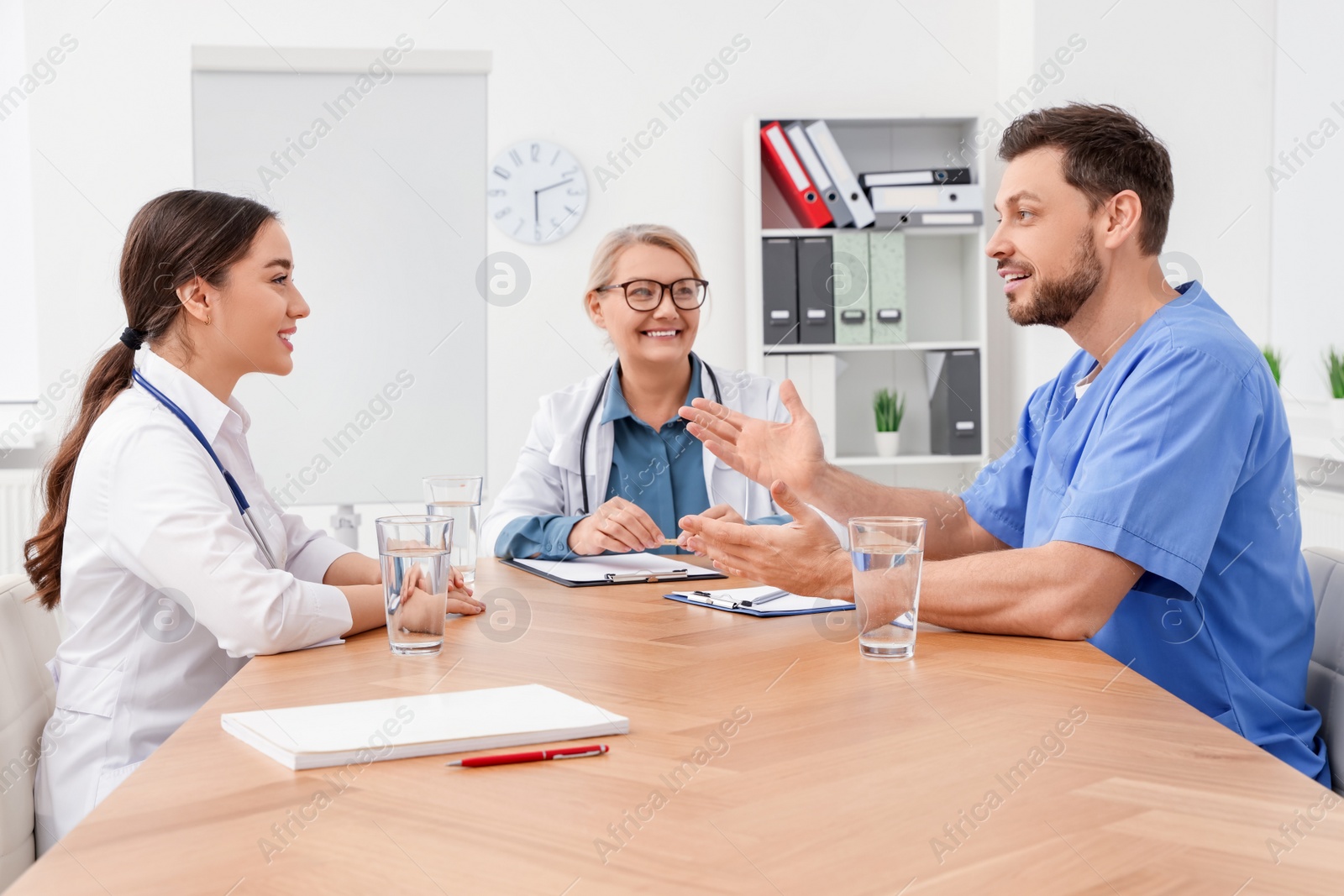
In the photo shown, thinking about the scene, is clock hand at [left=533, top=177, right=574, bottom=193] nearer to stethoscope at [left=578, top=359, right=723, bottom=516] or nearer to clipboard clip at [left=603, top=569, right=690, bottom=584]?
stethoscope at [left=578, top=359, right=723, bottom=516]

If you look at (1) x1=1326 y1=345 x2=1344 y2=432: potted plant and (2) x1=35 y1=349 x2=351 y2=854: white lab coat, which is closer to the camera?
(2) x1=35 y1=349 x2=351 y2=854: white lab coat

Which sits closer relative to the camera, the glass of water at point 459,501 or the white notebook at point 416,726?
the white notebook at point 416,726

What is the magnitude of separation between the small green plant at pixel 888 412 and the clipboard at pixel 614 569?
2.10 metres

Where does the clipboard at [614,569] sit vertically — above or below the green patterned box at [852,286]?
below

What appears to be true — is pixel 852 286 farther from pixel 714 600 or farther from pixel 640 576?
pixel 714 600

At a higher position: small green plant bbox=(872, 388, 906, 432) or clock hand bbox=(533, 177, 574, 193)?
clock hand bbox=(533, 177, 574, 193)

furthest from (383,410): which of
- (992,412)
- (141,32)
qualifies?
(992,412)

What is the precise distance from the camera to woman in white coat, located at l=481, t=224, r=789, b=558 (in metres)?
2.25

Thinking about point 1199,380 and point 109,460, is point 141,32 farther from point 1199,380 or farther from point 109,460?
point 1199,380

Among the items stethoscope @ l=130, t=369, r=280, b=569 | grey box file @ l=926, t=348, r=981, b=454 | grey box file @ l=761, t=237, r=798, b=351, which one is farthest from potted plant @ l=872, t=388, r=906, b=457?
stethoscope @ l=130, t=369, r=280, b=569

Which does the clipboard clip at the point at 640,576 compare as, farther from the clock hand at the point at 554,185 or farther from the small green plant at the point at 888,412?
the clock hand at the point at 554,185

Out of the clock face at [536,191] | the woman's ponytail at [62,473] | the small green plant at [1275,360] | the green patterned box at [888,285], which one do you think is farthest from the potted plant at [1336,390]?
the woman's ponytail at [62,473]

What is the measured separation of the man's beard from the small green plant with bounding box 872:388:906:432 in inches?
89.0

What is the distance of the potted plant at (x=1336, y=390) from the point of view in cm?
289
